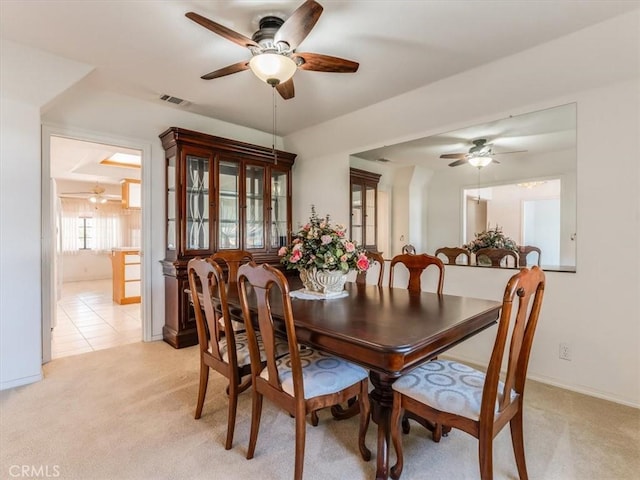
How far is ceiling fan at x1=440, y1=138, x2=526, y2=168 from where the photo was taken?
2.95 meters

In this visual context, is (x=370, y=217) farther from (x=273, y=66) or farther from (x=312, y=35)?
(x=273, y=66)

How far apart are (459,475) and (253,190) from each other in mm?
3441

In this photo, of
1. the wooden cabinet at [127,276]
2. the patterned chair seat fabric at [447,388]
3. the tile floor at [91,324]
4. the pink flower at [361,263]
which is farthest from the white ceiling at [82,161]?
the patterned chair seat fabric at [447,388]

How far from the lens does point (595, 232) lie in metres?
2.38

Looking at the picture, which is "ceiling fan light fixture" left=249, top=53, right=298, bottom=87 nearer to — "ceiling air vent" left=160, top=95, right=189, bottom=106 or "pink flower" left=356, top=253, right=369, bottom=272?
"pink flower" left=356, top=253, right=369, bottom=272

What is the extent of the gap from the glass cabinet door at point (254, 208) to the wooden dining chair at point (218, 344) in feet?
6.50

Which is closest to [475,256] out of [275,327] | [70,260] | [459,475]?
[459,475]

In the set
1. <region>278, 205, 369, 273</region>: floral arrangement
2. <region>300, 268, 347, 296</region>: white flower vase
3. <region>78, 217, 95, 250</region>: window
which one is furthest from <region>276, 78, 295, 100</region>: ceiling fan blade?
<region>78, 217, 95, 250</region>: window

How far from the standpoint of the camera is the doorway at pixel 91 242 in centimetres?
317

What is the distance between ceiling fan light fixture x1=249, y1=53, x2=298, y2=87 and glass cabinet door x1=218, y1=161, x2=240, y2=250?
1935 millimetres

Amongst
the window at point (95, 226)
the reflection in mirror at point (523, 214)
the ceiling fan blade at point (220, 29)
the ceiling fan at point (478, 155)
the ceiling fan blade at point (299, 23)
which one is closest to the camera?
the ceiling fan blade at point (299, 23)

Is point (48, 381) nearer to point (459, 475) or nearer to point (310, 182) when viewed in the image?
point (459, 475)

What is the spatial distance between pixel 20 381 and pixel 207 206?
2133mm

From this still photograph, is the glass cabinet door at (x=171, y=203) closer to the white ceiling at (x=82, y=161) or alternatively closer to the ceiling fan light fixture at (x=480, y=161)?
the white ceiling at (x=82, y=161)
